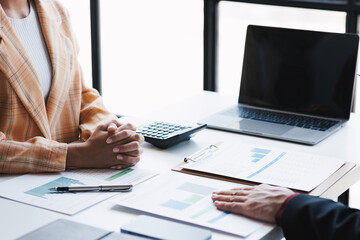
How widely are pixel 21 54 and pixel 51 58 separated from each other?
0.41 ft

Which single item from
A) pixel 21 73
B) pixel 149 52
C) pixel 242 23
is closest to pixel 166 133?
pixel 21 73

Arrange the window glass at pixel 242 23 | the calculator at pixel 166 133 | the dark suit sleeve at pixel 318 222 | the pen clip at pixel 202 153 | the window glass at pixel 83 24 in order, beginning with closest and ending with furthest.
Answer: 1. the dark suit sleeve at pixel 318 222
2. the pen clip at pixel 202 153
3. the calculator at pixel 166 133
4. the window glass at pixel 242 23
5. the window glass at pixel 83 24

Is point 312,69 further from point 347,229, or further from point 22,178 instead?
point 22,178

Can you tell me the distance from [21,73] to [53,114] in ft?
0.55

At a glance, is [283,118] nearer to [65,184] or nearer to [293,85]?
[293,85]

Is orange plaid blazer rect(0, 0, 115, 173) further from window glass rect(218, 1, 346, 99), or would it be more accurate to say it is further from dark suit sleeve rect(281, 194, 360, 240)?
window glass rect(218, 1, 346, 99)

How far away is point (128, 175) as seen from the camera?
155 cm

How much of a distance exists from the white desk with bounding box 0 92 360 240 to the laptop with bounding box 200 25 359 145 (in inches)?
2.1

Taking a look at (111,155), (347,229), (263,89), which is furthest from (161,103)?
(347,229)

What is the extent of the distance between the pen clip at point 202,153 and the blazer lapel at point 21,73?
0.42 metres

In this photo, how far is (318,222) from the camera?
1275 millimetres

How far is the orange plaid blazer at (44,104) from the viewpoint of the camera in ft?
5.13

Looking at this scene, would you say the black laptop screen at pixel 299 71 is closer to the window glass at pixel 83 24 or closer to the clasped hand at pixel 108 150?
the clasped hand at pixel 108 150

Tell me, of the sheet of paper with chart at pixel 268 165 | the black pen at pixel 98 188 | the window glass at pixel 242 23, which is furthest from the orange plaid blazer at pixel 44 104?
the window glass at pixel 242 23
